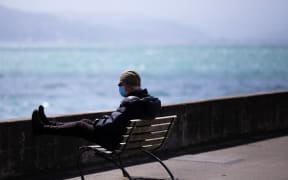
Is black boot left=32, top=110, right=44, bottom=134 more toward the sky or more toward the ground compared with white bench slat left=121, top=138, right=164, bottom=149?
more toward the sky

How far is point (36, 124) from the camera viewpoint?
10547 mm

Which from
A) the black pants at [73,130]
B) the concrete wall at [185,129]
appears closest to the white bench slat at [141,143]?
the black pants at [73,130]

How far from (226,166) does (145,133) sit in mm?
1975

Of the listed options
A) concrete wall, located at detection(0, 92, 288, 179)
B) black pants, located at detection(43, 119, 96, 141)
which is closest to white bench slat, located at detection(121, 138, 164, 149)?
black pants, located at detection(43, 119, 96, 141)

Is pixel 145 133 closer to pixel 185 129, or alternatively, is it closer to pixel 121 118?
pixel 121 118

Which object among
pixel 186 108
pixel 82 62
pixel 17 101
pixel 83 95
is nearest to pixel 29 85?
pixel 83 95

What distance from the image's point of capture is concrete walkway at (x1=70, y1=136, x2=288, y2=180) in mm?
11359

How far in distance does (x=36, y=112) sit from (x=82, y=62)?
18403 centimetres

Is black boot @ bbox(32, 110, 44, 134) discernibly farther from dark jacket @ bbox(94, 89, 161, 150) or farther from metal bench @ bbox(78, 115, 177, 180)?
dark jacket @ bbox(94, 89, 161, 150)

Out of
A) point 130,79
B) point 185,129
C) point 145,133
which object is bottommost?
point 185,129

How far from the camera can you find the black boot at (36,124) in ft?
34.5

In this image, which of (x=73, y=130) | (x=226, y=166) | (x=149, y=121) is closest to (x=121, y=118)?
(x=149, y=121)

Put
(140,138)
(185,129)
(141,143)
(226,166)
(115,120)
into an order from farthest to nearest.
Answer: (185,129), (226,166), (141,143), (140,138), (115,120)

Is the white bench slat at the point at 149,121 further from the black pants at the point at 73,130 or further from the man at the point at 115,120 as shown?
the black pants at the point at 73,130
